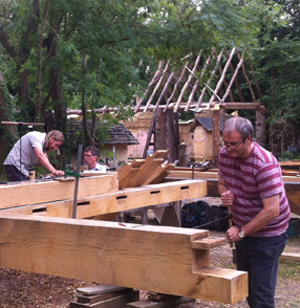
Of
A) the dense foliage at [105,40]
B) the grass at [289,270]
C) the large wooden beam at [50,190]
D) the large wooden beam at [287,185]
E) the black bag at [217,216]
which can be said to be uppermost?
the dense foliage at [105,40]

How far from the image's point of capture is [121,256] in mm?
2523

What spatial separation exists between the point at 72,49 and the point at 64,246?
8555 millimetres

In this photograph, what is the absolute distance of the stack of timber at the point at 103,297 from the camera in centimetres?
301

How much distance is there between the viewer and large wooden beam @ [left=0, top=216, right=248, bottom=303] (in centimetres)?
229

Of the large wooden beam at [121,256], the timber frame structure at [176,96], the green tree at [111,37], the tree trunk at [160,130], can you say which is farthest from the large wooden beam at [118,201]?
A: the tree trunk at [160,130]

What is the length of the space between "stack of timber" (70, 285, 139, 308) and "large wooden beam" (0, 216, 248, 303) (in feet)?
1.21

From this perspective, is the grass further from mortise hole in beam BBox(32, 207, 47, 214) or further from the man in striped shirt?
mortise hole in beam BBox(32, 207, 47, 214)

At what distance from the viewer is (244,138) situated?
3.16 m

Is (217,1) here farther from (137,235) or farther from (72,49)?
(137,235)

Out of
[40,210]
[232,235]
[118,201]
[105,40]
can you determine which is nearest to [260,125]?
[105,40]

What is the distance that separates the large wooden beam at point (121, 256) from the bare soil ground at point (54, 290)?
2.41 m

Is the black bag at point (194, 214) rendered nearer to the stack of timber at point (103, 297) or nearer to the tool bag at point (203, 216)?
the tool bag at point (203, 216)

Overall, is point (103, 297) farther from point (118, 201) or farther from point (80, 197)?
point (118, 201)

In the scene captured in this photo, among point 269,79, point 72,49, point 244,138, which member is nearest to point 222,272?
point 244,138
